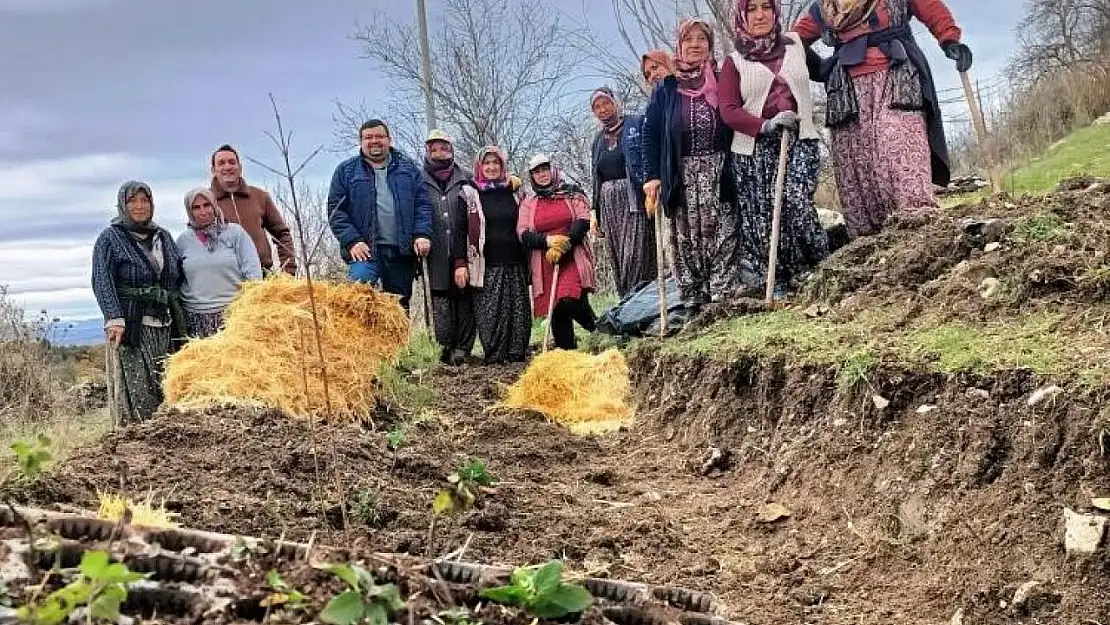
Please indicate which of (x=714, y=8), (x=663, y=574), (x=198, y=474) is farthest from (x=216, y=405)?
(x=714, y=8)

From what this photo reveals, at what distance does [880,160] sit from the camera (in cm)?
633

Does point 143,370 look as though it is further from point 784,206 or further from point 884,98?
point 884,98

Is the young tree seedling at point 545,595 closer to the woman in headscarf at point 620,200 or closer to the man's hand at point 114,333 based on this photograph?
the man's hand at point 114,333

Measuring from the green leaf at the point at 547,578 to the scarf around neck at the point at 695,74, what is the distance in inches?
189

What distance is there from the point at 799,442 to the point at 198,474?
2.34 m

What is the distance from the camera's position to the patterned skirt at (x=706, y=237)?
6.38 meters

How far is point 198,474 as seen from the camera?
11.6ft

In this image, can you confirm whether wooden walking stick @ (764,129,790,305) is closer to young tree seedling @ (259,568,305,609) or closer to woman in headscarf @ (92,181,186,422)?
woman in headscarf @ (92,181,186,422)

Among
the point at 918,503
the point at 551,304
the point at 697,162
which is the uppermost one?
the point at 697,162

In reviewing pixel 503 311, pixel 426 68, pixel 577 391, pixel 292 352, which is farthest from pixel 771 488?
pixel 426 68

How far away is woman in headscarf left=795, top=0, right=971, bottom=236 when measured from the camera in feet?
20.4

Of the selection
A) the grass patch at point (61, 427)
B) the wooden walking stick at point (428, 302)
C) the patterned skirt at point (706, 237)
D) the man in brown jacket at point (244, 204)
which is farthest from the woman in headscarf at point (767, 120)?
the grass patch at point (61, 427)

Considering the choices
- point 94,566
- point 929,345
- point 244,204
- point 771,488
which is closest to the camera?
point 94,566

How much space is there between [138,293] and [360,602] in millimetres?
4605
